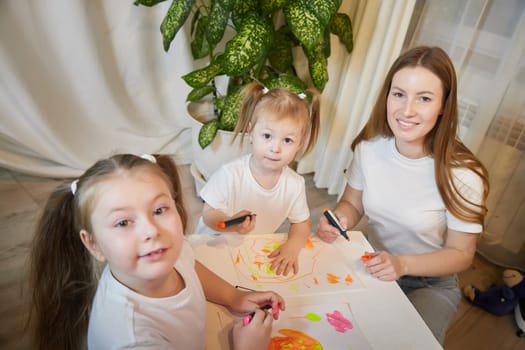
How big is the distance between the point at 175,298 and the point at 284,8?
3.78 feet

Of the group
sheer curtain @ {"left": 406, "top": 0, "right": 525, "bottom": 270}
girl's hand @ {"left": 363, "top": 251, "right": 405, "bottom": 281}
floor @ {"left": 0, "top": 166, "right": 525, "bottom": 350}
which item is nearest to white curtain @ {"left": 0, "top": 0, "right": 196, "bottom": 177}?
floor @ {"left": 0, "top": 166, "right": 525, "bottom": 350}

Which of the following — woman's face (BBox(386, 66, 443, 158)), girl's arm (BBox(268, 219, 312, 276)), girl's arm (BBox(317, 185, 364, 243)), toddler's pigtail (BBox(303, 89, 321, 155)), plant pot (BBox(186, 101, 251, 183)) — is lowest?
plant pot (BBox(186, 101, 251, 183))

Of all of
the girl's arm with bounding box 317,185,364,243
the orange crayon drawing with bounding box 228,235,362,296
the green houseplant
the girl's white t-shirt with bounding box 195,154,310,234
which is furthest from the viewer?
the green houseplant

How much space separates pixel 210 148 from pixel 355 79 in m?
0.79

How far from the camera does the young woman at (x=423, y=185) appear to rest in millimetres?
1005

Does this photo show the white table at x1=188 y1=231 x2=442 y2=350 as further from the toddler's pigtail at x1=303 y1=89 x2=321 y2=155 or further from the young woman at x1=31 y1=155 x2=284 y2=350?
the toddler's pigtail at x1=303 y1=89 x2=321 y2=155

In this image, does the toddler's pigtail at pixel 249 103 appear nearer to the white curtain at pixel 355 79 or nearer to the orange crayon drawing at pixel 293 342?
the orange crayon drawing at pixel 293 342

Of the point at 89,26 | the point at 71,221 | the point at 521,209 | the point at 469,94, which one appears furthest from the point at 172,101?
the point at 521,209

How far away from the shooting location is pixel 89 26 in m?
1.83

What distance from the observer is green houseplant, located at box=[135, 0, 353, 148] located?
1389mm

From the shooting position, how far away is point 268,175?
1098 millimetres

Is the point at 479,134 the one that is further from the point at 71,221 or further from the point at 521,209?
the point at 71,221

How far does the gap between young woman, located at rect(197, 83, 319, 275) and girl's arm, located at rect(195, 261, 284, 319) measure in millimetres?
145

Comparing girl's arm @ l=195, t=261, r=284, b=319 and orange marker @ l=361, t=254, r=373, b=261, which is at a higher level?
orange marker @ l=361, t=254, r=373, b=261
